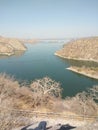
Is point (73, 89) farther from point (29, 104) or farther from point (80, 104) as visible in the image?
point (29, 104)

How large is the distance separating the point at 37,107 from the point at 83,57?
489 feet

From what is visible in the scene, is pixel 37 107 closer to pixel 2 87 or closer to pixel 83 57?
pixel 2 87

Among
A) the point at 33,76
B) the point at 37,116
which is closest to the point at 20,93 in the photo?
the point at 37,116

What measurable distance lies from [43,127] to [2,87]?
83.5 ft

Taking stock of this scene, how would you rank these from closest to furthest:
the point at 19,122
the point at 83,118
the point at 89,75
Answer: the point at 19,122 < the point at 83,118 < the point at 89,75

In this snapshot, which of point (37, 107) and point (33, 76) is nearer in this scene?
point (37, 107)

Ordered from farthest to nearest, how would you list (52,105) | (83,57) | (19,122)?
(83,57) → (52,105) → (19,122)

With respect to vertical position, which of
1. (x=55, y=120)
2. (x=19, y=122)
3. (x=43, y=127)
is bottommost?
(x=55, y=120)

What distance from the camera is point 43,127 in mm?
10000

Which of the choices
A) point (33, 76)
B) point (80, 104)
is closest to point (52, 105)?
point (80, 104)

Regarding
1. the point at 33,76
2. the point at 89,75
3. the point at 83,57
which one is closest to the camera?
the point at 33,76

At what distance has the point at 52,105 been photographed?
1458 inches

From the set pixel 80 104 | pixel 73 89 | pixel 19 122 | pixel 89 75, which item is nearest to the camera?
pixel 19 122

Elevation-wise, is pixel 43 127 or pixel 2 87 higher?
pixel 43 127
